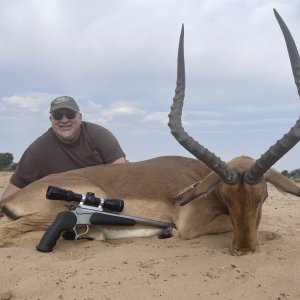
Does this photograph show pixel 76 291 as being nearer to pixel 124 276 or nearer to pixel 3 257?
pixel 124 276

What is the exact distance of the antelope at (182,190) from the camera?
15.7 ft

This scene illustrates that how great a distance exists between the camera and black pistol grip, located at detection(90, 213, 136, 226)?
229 inches

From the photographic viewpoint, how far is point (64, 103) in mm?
8219

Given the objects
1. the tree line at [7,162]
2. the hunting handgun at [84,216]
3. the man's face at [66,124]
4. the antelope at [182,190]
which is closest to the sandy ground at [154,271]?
the hunting handgun at [84,216]

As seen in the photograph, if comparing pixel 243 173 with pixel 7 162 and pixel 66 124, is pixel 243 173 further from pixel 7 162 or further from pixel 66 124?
pixel 7 162

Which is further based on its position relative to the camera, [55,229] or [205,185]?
[205,185]

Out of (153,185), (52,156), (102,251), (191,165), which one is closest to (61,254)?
(102,251)

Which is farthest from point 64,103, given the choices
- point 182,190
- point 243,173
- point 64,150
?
point 243,173

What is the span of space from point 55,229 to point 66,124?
123 inches

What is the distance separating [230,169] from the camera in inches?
197

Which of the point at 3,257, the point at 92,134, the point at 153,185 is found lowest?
the point at 3,257

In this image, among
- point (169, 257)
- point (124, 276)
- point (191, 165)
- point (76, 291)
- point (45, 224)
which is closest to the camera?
point (76, 291)

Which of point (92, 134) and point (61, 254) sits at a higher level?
point (92, 134)

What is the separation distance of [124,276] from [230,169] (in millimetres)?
1697
